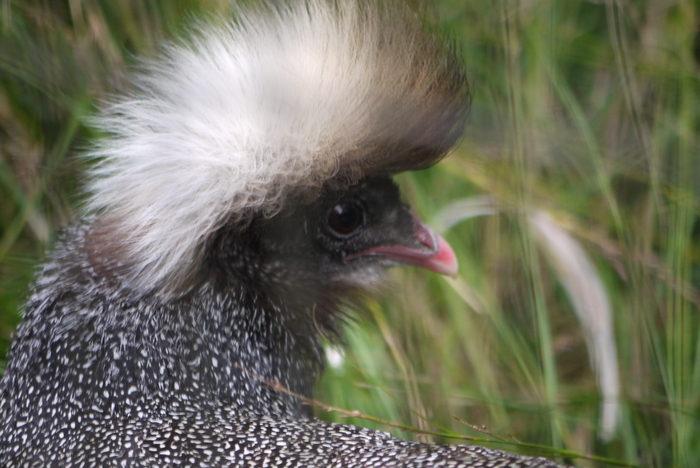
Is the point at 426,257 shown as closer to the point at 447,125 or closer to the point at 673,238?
the point at 447,125

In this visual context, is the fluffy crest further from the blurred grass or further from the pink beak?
the blurred grass

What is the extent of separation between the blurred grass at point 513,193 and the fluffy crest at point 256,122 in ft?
1.61

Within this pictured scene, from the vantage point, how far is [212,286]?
1.48m

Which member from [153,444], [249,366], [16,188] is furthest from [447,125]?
[16,188]

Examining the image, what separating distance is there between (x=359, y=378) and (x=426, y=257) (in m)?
0.70

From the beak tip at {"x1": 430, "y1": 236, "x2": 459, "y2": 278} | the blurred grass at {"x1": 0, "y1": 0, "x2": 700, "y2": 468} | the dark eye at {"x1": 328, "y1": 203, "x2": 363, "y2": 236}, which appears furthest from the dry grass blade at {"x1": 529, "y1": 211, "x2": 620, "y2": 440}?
the dark eye at {"x1": 328, "y1": 203, "x2": 363, "y2": 236}

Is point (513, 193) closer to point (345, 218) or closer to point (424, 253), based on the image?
point (424, 253)

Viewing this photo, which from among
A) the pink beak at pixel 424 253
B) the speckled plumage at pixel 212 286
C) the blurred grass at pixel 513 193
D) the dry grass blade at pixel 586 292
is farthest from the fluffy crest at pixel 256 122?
the dry grass blade at pixel 586 292

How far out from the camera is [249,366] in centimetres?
152

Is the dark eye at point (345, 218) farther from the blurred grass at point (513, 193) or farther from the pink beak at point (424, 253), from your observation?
the blurred grass at point (513, 193)

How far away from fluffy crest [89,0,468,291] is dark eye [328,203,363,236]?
0.10 meters

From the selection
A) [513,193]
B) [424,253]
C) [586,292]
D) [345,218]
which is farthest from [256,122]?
[586,292]

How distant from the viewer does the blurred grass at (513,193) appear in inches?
79.0

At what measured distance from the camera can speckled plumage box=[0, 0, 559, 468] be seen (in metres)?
1.27
